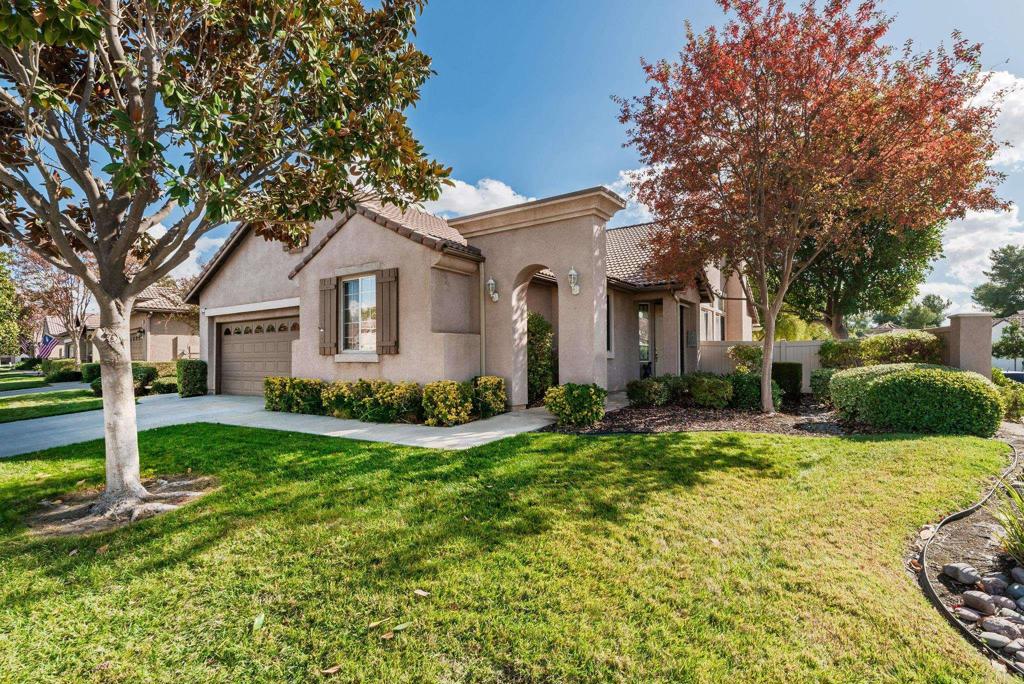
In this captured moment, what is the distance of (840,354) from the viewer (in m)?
12.5

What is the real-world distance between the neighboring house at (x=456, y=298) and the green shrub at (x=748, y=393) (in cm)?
201

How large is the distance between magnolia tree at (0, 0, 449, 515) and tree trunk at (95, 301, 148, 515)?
1cm

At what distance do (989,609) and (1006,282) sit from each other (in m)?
62.3

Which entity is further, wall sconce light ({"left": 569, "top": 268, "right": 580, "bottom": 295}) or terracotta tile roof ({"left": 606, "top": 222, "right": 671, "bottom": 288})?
terracotta tile roof ({"left": 606, "top": 222, "right": 671, "bottom": 288})

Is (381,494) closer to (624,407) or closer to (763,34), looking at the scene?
(624,407)

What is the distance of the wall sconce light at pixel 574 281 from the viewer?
8930mm

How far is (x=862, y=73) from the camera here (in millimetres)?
8125

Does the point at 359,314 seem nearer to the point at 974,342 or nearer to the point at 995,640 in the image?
the point at 995,640

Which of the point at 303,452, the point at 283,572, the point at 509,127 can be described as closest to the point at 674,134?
the point at 509,127

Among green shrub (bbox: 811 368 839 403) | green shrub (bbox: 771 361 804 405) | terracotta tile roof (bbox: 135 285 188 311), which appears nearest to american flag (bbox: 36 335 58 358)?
terracotta tile roof (bbox: 135 285 188 311)

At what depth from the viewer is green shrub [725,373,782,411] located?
33.7 ft

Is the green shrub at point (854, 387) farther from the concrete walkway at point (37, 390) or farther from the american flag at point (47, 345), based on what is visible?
the american flag at point (47, 345)

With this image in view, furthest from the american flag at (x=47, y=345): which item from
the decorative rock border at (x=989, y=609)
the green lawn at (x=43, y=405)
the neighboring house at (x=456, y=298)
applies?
the decorative rock border at (x=989, y=609)

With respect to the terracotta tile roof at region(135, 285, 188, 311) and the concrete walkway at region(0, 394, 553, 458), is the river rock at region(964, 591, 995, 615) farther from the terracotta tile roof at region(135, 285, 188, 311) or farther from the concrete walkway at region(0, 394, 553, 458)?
the terracotta tile roof at region(135, 285, 188, 311)
